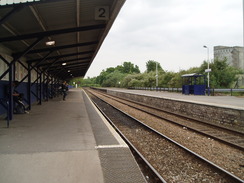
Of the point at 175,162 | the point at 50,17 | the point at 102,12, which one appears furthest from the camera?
the point at 50,17

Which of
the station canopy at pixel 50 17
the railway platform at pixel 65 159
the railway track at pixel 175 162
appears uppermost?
the station canopy at pixel 50 17

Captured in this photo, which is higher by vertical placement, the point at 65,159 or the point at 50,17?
the point at 50,17

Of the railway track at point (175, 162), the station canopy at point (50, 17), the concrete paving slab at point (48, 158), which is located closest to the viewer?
the concrete paving slab at point (48, 158)

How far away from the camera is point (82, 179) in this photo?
353 centimetres

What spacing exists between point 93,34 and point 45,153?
7.88 m

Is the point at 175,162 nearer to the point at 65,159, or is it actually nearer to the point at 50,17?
the point at 65,159

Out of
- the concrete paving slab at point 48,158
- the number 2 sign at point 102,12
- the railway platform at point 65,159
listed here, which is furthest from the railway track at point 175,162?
the number 2 sign at point 102,12

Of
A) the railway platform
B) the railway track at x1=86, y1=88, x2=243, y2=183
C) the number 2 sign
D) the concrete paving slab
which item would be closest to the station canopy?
the number 2 sign

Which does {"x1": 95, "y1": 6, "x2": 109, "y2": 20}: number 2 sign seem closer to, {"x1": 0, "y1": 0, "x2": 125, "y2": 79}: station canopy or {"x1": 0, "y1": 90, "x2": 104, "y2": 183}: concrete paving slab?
{"x1": 0, "y1": 0, "x2": 125, "y2": 79}: station canopy

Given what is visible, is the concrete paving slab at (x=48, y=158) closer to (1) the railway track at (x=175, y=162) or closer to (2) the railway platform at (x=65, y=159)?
(2) the railway platform at (x=65, y=159)

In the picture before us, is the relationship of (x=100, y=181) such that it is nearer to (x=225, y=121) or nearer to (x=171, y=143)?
(x=171, y=143)

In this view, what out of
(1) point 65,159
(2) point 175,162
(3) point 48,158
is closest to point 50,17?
(3) point 48,158

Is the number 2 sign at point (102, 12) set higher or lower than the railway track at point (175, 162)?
higher

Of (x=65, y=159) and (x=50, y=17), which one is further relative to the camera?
(x=50, y=17)
